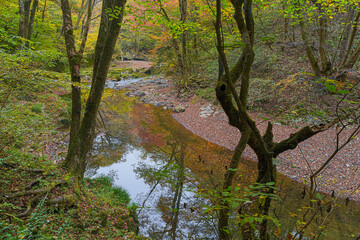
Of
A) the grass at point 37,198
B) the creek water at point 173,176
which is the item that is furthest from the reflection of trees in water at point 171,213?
the grass at point 37,198

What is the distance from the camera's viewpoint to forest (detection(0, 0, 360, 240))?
2002 millimetres

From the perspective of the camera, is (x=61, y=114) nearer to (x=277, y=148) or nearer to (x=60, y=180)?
(x=60, y=180)

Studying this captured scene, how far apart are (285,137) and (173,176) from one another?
4.95 metres

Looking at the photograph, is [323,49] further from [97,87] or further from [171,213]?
[97,87]

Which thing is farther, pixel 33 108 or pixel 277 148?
pixel 33 108

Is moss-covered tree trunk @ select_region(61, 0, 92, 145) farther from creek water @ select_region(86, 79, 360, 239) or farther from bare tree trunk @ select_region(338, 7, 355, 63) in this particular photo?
bare tree trunk @ select_region(338, 7, 355, 63)

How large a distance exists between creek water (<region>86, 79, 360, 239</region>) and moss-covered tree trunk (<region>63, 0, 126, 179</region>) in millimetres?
1595

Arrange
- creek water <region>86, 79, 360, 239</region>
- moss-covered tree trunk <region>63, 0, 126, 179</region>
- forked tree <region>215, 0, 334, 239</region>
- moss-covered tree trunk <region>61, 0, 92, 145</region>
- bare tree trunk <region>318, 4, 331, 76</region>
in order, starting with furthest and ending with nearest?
1. bare tree trunk <region>318, 4, 331, 76</region>
2. moss-covered tree trunk <region>61, 0, 92, 145</region>
3. creek water <region>86, 79, 360, 239</region>
4. moss-covered tree trunk <region>63, 0, 126, 179</region>
5. forked tree <region>215, 0, 334, 239</region>

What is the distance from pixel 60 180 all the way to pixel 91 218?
91cm

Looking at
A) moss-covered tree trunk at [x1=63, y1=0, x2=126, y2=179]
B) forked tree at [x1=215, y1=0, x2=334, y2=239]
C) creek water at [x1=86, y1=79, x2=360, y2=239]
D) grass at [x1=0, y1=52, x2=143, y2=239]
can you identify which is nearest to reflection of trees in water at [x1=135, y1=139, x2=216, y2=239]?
creek water at [x1=86, y1=79, x2=360, y2=239]

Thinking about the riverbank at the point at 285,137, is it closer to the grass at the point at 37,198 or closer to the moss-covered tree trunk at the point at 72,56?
the grass at the point at 37,198

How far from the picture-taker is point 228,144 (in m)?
8.50

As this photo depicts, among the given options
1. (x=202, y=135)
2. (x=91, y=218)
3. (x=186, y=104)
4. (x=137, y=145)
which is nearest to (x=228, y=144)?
(x=202, y=135)

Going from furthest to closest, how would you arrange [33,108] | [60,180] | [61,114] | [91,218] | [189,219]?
[61,114] → [33,108] → [189,219] → [60,180] → [91,218]
